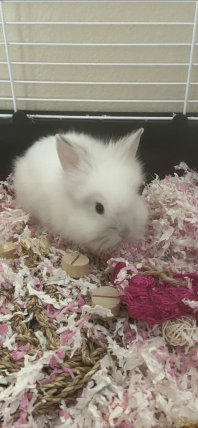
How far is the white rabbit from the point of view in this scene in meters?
1.46

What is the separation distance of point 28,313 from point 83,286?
264 mm

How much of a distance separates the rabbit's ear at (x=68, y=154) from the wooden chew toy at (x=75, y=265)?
1.41ft

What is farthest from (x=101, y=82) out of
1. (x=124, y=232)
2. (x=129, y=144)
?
(x=124, y=232)

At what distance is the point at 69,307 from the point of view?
138 cm

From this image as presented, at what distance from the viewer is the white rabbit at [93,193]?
→ 1459 millimetres

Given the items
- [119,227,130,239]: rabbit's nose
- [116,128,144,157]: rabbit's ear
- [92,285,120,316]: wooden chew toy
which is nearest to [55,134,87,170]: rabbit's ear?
[116,128,144,157]: rabbit's ear

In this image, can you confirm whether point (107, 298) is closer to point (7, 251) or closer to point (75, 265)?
point (75, 265)

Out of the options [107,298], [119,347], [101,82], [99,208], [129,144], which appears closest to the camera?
[119,347]

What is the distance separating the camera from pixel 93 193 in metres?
1.49

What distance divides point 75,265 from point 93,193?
1.10 feet

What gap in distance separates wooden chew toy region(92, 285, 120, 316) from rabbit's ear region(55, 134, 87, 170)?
0.59m

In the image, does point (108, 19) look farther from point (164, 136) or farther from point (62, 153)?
point (62, 153)

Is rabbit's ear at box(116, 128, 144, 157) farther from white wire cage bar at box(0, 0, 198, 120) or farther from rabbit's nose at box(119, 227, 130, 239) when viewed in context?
white wire cage bar at box(0, 0, 198, 120)

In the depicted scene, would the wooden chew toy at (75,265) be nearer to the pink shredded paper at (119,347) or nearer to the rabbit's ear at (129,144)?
the pink shredded paper at (119,347)
